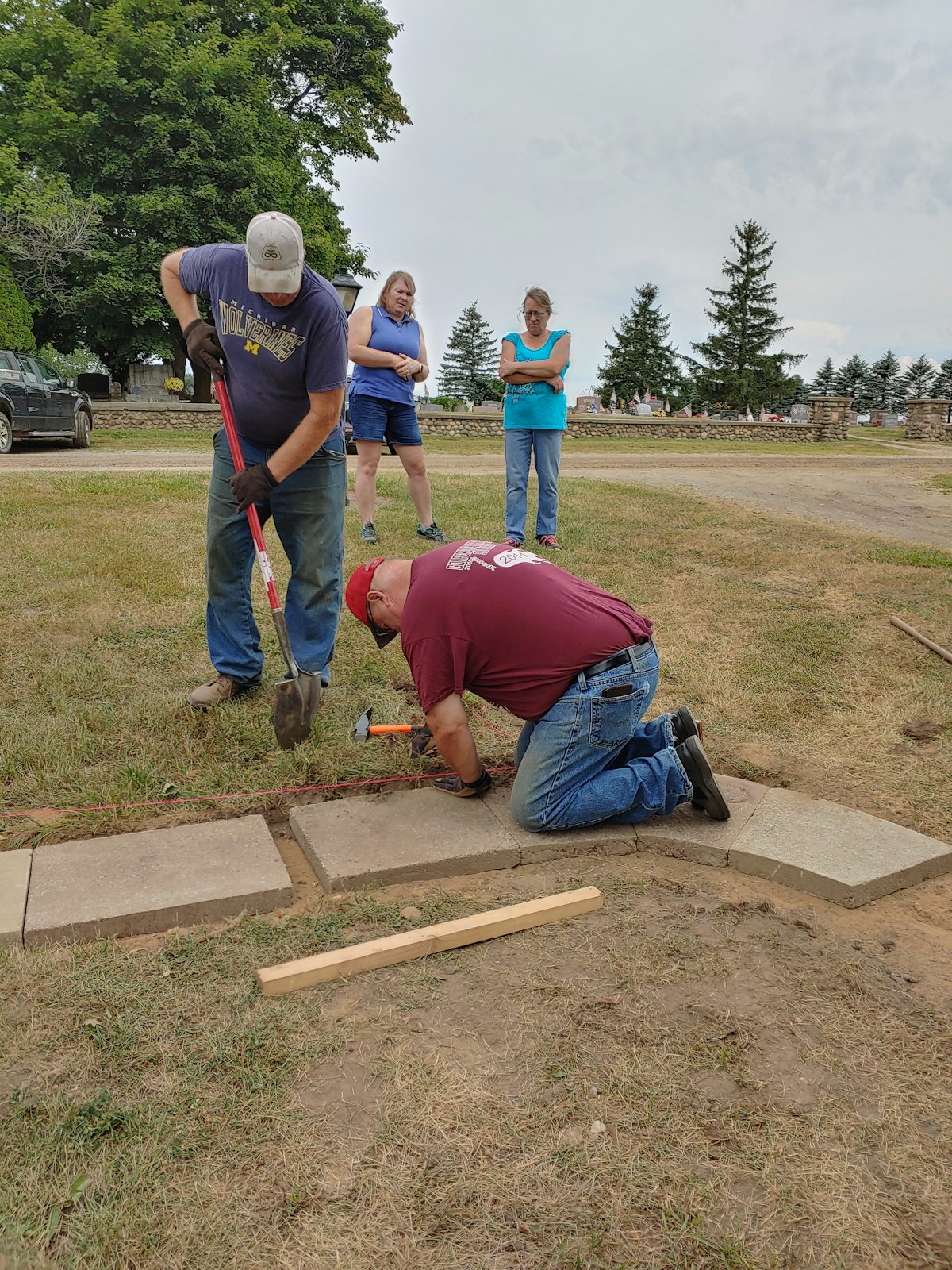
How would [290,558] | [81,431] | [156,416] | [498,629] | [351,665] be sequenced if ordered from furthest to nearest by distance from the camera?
[156,416] → [81,431] → [351,665] → [290,558] → [498,629]

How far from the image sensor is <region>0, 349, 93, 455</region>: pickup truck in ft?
46.2

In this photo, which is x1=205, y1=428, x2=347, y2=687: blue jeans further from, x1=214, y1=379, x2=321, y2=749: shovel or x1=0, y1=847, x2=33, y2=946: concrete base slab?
x1=0, y1=847, x2=33, y2=946: concrete base slab

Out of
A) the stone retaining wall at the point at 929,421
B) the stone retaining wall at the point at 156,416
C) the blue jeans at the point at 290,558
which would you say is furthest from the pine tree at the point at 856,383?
the blue jeans at the point at 290,558

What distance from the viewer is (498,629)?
9.55ft

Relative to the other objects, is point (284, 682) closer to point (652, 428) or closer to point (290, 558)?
point (290, 558)

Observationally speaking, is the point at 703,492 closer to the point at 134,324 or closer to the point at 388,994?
the point at 388,994

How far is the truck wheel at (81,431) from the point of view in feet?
51.2

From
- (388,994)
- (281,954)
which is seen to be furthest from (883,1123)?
(281,954)

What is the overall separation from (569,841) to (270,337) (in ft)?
6.92

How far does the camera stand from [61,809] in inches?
125

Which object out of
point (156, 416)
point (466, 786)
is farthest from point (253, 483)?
point (156, 416)

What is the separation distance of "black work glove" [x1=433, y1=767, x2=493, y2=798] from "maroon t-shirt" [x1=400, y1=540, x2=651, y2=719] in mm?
349

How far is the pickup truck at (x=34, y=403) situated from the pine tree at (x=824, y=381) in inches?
2404

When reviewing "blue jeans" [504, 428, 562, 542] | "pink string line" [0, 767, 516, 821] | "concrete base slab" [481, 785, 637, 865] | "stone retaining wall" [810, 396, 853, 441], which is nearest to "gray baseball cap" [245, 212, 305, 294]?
"pink string line" [0, 767, 516, 821]
